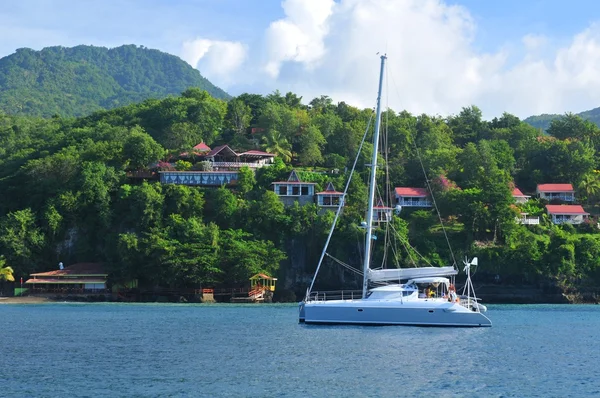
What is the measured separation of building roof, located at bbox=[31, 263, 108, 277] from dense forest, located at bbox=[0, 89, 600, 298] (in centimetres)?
147

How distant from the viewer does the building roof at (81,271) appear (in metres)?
78.9

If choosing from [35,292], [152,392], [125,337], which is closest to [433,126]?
[35,292]

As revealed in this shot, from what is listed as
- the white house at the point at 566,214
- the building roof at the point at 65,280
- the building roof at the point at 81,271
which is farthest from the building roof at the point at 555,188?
the building roof at the point at 65,280

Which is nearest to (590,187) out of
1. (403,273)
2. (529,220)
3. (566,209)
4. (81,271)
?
(566,209)

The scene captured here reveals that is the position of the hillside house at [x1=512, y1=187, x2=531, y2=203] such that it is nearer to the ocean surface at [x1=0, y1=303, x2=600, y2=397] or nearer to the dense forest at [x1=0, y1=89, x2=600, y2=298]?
the dense forest at [x1=0, y1=89, x2=600, y2=298]

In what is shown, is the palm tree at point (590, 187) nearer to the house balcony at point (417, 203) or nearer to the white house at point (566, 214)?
the white house at point (566, 214)

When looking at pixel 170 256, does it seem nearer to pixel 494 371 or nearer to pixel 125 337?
pixel 125 337

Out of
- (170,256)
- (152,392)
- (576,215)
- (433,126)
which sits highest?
(433,126)

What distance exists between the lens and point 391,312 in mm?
44781

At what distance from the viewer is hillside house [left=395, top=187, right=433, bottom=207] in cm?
9229

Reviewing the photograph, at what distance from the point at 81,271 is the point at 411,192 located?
38.2m

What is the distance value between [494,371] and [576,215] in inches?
2462

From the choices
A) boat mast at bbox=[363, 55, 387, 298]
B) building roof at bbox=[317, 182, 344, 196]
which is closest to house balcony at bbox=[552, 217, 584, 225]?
building roof at bbox=[317, 182, 344, 196]

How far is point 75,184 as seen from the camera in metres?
87.7
